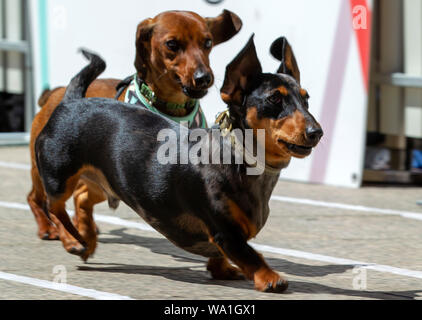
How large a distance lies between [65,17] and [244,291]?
6.39 meters

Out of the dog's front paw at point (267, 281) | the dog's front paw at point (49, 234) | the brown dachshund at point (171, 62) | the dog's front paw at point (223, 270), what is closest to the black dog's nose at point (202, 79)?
the brown dachshund at point (171, 62)

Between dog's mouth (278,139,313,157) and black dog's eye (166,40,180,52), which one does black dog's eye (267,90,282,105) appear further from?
black dog's eye (166,40,180,52)

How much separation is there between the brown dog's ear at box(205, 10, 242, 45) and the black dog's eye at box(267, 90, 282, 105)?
66.5 inches

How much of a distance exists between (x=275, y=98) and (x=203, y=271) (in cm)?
135

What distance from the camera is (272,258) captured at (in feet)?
19.0

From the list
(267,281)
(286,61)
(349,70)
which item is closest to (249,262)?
(267,281)

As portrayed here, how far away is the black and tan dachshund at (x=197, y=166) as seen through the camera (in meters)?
4.54

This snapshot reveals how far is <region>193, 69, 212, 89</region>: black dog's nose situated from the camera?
546 cm

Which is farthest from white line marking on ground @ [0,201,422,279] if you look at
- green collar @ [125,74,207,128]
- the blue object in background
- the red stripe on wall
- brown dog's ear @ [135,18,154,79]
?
the blue object in background

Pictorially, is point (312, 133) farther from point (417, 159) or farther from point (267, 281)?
point (417, 159)

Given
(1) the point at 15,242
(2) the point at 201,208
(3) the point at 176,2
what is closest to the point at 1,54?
(3) the point at 176,2

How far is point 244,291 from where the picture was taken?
4.76m

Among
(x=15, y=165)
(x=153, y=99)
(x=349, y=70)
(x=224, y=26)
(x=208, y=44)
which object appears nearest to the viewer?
(x=208, y=44)
